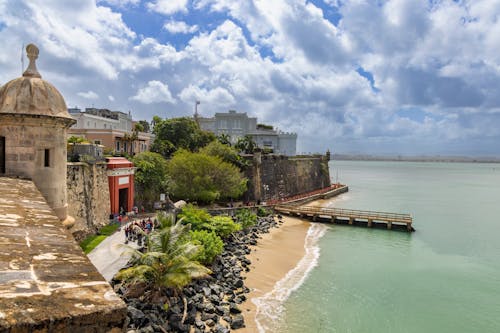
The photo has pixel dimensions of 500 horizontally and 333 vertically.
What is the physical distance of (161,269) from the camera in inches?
534

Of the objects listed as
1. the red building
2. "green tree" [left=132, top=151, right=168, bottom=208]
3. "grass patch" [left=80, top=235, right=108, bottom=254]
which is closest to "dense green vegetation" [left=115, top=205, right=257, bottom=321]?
"grass patch" [left=80, top=235, right=108, bottom=254]

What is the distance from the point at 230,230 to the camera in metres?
23.2

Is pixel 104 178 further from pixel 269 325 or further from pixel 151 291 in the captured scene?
pixel 269 325

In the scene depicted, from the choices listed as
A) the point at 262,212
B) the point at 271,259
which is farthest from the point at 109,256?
the point at 262,212

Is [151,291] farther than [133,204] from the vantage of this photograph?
No

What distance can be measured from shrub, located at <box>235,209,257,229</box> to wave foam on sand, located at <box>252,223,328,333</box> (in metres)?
5.20

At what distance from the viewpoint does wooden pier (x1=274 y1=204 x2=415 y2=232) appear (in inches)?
1286

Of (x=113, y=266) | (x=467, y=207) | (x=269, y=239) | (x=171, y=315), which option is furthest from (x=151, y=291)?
(x=467, y=207)

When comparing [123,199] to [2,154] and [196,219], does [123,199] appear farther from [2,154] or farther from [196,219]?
[2,154]

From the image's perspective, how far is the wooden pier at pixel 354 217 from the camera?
1286 inches

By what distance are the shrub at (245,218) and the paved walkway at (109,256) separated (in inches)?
451

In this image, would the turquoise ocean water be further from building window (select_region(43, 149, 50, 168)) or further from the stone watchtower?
building window (select_region(43, 149, 50, 168))

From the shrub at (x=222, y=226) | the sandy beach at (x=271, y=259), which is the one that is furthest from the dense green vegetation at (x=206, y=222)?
the sandy beach at (x=271, y=259)

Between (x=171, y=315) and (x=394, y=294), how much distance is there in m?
11.7
